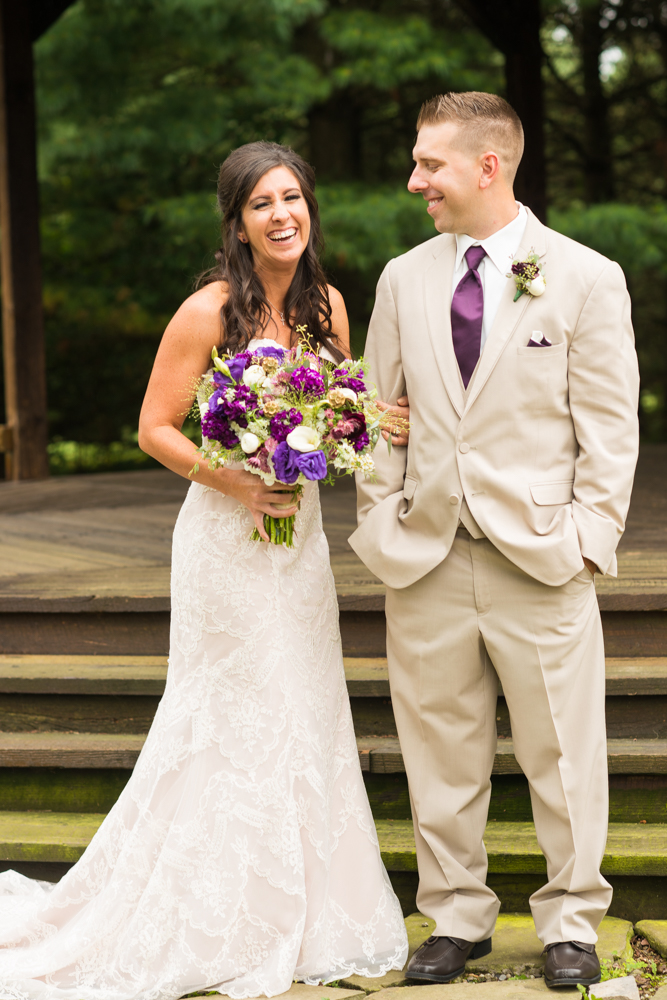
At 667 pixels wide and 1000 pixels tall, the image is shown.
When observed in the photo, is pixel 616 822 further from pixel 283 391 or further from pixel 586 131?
pixel 586 131

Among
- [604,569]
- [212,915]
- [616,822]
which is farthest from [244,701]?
[616,822]

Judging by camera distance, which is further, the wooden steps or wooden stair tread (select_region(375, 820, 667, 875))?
the wooden steps

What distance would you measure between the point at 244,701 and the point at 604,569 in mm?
964

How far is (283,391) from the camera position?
94.6 inches

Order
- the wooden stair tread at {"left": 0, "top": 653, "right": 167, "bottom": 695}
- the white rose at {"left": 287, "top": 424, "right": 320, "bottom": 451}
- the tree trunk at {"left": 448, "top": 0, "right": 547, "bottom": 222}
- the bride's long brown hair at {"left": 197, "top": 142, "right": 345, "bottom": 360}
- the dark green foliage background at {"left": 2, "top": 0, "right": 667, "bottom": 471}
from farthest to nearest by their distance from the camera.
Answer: the dark green foliage background at {"left": 2, "top": 0, "right": 667, "bottom": 471}, the tree trunk at {"left": 448, "top": 0, "right": 547, "bottom": 222}, the wooden stair tread at {"left": 0, "top": 653, "right": 167, "bottom": 695}, the bride's long brown hair at {"left": 197, "top": 142, "right": 345, "bottom": 360}, the white rose at {"left": 287, "top": 424, "right": 320, "bottom": 451}

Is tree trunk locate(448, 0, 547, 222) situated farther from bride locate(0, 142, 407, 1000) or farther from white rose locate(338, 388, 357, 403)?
white rose locate(338, 388, 357, 403)

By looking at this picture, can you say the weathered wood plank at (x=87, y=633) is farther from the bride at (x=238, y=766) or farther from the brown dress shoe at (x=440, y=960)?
the brown dress shoe at (x=440, y=960)

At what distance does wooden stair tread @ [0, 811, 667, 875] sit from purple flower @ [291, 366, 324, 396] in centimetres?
146

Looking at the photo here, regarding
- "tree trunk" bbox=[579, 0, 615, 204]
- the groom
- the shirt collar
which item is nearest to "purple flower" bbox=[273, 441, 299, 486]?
the groom

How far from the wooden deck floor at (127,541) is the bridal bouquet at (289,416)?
1.24 meters

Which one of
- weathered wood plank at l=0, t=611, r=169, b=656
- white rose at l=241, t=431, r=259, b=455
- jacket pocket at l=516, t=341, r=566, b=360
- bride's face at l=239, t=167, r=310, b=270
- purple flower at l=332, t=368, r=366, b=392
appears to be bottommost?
weathered wood plank at l=0, t=611, r=169, b=656

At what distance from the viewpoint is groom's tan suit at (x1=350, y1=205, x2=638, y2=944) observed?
8.05 feet

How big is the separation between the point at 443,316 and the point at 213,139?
7.00 m

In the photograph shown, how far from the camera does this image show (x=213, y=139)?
8.93 metres
